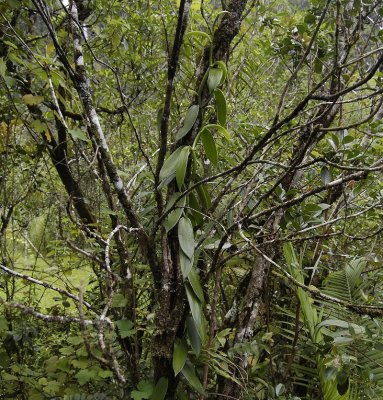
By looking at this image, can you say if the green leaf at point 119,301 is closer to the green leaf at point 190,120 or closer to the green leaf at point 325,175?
the green leaf at point 190,120

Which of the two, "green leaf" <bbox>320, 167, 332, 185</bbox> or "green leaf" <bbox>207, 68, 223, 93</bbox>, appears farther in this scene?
"green leaf" <bbox>320, 167, 332, 185</bbox>

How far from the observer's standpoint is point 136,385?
1.40m

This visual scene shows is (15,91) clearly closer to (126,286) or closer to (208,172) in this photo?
(208,172)

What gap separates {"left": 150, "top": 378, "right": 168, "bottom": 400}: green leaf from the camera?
4.29 feet

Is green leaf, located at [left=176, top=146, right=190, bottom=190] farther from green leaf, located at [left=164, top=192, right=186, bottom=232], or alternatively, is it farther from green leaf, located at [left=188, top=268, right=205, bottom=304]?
green leaf, located at [left=188, top=268, right=205, bottom=304]

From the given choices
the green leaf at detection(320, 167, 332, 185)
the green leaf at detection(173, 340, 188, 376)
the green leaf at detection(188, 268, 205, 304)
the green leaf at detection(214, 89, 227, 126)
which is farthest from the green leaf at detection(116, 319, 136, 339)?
the green leaf at detection(320, 167, 332, 185)

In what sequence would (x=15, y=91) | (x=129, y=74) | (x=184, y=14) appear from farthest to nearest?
Answer: (x=129, y=74) → (x=15, y=91) → (x=184, y=14)

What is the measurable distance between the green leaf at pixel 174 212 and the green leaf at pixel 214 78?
0.35m

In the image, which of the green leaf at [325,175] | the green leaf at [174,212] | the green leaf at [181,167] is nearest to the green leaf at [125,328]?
the green leaf at [174,212]

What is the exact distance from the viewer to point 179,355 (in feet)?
4.25

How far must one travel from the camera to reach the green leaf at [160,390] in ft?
4.29

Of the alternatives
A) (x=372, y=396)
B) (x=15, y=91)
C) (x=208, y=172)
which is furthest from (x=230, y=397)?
(x=15, y=91)

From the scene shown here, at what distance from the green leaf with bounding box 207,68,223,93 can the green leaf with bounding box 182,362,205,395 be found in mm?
893

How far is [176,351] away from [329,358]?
486 millimetres
